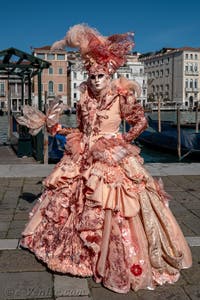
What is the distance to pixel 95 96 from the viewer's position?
3.39 meters

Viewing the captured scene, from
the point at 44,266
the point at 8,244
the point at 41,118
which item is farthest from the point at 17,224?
the point at 41,118

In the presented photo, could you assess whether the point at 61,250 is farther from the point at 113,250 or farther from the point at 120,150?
the point at 120,150

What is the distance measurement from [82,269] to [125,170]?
82 centimetres

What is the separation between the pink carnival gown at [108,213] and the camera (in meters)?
3.00

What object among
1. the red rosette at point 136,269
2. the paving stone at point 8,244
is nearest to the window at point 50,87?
the paving stone at point 8,244

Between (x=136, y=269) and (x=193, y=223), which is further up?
(x=136, y=269)

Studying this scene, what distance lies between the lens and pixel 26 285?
304 centimetres

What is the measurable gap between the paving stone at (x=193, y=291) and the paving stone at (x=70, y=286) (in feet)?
2.40

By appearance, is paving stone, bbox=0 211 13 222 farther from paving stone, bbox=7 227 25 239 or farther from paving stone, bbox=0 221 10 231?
paving stone, bbox=7 227 25 239

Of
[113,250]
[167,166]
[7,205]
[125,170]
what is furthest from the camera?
[167,166]

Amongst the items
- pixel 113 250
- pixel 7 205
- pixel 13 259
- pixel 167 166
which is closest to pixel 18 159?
pixel 167 166

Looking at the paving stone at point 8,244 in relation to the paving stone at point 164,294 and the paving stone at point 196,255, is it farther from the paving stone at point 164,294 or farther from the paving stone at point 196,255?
the paving stone at point 196,255

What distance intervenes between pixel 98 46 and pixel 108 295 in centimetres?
190

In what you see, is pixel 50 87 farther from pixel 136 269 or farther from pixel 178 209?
pixel 136 269
